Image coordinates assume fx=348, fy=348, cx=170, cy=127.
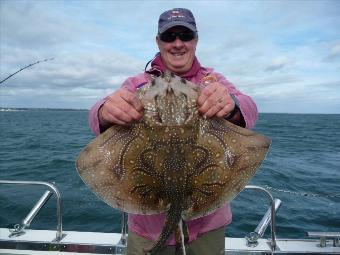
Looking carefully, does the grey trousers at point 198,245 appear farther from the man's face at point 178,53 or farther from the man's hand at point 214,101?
the man's face at point 178,53

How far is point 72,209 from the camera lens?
11.2 m

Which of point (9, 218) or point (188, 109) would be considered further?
point (9, 218)

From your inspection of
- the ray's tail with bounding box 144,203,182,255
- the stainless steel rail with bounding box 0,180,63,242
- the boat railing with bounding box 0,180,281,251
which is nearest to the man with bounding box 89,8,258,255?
the ray's tail with bounding box 144,203,182,255

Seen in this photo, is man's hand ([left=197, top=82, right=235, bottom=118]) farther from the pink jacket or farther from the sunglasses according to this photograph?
the sunglasses

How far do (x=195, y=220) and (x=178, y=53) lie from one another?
1725 mm

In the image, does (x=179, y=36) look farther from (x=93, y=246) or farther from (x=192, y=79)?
(x=93, y=246)

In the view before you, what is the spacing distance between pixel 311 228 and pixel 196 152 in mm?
9152

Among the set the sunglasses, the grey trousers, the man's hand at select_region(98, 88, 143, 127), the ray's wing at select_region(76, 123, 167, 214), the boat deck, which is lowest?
the boat deck

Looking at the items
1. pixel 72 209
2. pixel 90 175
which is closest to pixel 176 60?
pixel 90 175

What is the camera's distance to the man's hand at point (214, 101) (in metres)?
2.82

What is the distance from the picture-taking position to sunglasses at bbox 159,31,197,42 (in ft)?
11.5

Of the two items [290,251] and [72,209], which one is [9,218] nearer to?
[72,209]

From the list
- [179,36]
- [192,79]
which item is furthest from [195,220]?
[179,36]

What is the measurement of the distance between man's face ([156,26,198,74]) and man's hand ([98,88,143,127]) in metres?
0.95
